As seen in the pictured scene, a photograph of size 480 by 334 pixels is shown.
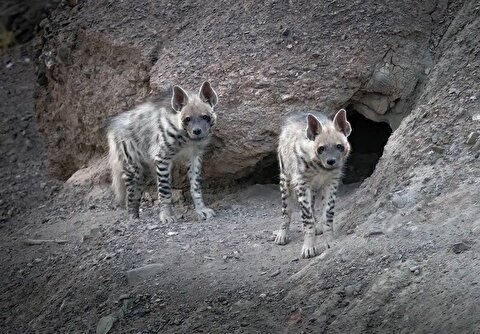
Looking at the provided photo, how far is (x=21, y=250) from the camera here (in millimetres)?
10164

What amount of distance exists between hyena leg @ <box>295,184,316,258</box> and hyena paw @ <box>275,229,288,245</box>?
1.12 ft

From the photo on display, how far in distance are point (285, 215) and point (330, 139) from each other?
1091 millimetres

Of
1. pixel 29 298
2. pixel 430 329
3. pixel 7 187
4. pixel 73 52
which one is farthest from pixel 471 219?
pixel 7 187

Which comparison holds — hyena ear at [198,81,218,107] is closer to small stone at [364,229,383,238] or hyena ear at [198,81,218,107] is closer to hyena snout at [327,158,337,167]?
hyena snout at [327,158,337,167]

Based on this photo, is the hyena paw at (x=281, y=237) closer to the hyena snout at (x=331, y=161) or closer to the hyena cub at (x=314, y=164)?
the hyena cub at (x=314, y=164)

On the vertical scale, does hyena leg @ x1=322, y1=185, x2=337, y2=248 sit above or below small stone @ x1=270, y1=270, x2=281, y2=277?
above

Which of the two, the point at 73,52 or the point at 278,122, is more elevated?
the point at 73,52

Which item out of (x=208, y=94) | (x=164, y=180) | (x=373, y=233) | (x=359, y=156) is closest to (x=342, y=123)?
(x=373, y=233)

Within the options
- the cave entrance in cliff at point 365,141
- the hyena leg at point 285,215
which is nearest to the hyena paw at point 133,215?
Result: the hyena leg at point 285,215

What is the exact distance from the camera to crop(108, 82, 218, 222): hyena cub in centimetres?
979

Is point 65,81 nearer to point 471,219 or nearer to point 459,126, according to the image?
point 459,126

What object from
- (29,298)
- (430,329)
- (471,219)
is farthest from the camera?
(29,298)

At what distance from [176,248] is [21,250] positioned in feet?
7.44

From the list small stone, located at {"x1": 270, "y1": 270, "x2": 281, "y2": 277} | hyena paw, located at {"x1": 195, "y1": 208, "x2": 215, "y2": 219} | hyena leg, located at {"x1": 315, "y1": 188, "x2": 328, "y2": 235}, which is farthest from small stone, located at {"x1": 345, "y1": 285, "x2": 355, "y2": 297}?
hyena paw, located at {"x1": 195, "y1": 208, "x2": 215, "y2": 219}
